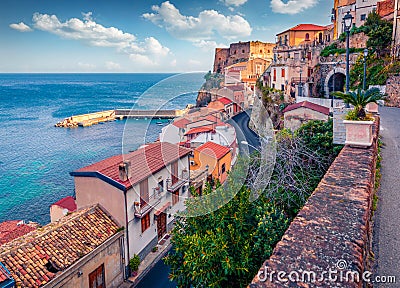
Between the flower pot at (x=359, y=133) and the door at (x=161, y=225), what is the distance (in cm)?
966

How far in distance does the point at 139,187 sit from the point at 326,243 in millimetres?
9684

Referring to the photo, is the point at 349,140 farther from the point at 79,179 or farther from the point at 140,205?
the point at 79,179

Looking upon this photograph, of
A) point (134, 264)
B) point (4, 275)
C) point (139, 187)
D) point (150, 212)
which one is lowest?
point (134, 264)

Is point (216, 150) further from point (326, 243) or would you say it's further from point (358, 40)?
point (358, 40)

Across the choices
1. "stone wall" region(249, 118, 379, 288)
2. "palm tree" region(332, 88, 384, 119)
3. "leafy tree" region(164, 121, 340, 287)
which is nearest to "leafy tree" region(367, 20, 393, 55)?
"leafy tree" region(164, 121, 340, 287)

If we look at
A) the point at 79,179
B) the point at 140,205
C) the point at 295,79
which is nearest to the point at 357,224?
the point at 140,205

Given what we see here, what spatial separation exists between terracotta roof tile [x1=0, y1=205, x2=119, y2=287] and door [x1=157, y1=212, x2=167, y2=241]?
3.00 metres

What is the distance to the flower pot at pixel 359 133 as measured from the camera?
5.98m

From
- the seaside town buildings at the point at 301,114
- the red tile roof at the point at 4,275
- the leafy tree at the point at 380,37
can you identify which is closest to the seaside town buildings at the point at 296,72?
the leafy tree at the point at 380,37

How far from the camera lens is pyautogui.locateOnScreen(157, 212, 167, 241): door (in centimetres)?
1384

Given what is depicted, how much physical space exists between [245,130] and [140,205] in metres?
5.70

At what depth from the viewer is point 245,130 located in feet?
27.3

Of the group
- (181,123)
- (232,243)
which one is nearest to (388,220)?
(232,243)

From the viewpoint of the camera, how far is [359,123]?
6023 millimetres
